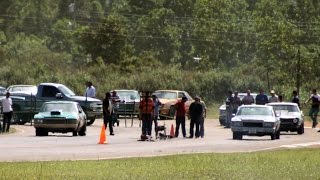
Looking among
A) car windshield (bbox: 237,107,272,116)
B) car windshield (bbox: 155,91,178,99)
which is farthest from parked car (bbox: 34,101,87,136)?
car windshield (bbox: 155,91,178,99)

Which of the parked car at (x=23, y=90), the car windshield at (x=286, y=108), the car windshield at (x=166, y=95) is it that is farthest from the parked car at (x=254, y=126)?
the car windshield at (x=166, y=95)

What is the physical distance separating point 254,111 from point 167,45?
71335 millimetres

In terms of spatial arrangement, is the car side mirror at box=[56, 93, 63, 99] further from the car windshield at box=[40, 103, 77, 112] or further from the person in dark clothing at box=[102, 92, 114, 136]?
the person in dark clothing at box=[102, 92, 114, 136]

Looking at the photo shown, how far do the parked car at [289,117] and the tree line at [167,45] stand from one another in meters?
27.8

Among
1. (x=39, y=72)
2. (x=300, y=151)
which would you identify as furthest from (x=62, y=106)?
(x=39, y=72)

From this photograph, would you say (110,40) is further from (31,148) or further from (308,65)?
(31,148)

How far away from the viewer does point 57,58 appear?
9488 cm

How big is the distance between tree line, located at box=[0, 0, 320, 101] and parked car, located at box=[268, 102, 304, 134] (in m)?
27.8

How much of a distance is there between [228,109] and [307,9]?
180 feet

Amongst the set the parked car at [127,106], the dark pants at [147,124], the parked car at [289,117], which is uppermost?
the dark pants at [147,124]

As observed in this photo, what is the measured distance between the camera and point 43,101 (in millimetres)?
49844

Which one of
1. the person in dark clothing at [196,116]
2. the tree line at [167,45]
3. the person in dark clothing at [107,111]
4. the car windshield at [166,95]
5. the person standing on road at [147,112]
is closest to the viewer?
the person standing on road at [147,112]

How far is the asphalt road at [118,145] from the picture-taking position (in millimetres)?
28703

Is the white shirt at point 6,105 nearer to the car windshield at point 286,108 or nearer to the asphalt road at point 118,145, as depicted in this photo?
the asphalt road at point 118,145
